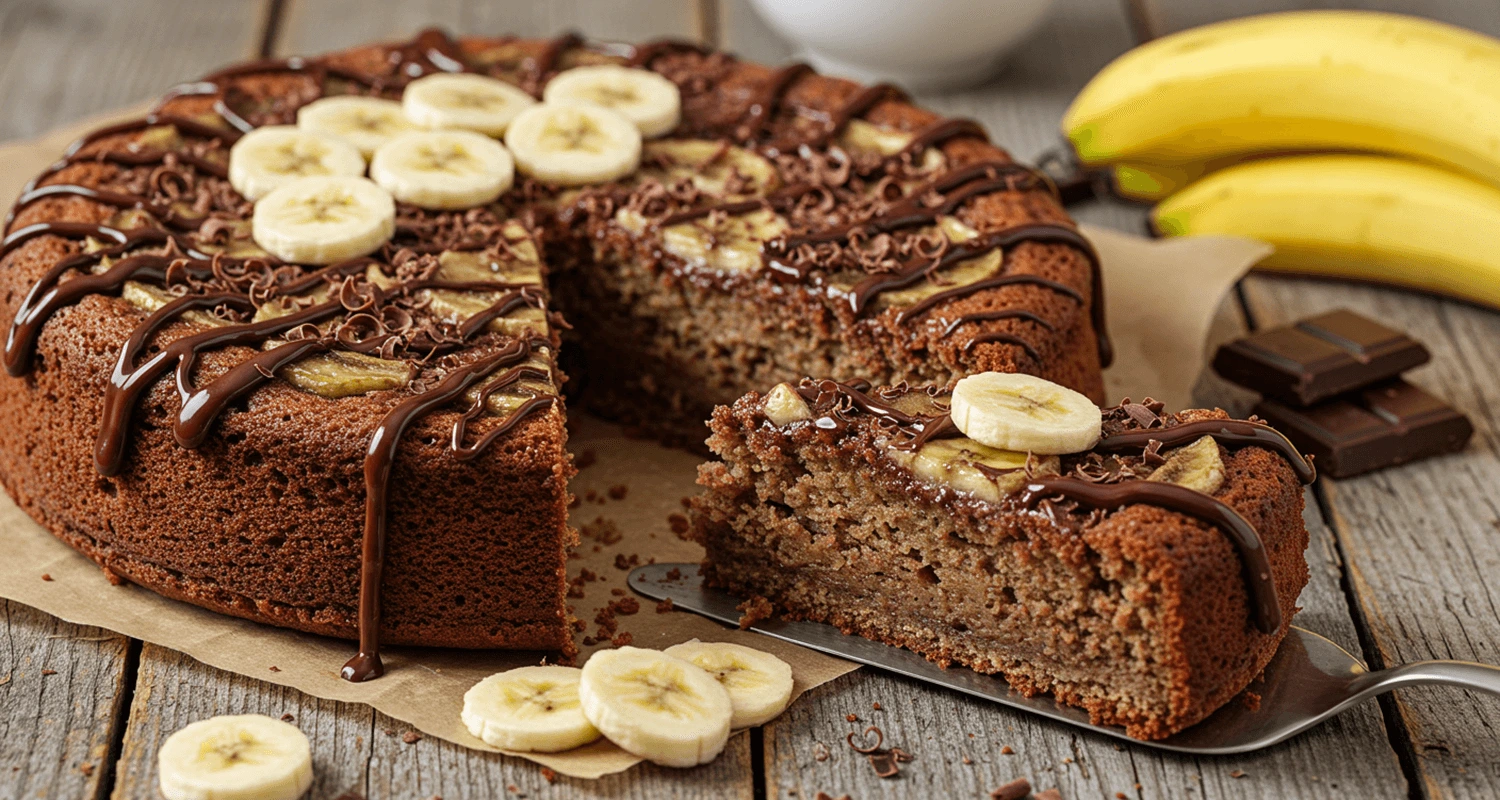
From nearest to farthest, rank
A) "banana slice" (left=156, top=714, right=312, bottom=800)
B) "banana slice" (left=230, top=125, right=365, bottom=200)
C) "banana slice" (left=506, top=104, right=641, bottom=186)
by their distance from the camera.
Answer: "banana slice" (left=156, top=714, right=312, bottom=800) → "banana slice" (left=230, top=125, right=365, bottom=200) → "banana slice" (left=506, top=104, right=641, bottom=186)

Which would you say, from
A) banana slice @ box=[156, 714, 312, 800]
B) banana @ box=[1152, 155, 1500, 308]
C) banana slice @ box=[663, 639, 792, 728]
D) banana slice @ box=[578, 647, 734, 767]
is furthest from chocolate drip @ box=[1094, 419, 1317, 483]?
banana @ box=[1152, 155, 1500, 308]

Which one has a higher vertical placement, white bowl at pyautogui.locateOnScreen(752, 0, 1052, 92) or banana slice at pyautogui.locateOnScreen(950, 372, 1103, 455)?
white bowl at pyautogui.locateOnScreen(752, 0, 1052, 92)

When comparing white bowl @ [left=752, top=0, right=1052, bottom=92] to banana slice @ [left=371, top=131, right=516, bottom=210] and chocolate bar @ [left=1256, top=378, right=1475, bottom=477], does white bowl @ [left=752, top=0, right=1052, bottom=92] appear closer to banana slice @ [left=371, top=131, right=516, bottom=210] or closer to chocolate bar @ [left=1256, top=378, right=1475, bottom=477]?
banana slice @ [left=371, top=131, right=516, bottom=210]

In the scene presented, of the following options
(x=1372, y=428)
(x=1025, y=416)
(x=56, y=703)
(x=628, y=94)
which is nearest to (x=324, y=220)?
(x=628, y=94)

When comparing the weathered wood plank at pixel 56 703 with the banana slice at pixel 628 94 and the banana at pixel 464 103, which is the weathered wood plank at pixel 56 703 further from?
the banana slice at pixel 628 94

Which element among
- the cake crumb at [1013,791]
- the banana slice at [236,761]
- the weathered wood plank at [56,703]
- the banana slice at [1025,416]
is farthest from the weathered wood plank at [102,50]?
the cake crumb at [1013,791]

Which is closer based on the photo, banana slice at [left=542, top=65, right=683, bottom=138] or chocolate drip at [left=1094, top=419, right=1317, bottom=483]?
chocolate drip at [left=1094, top=419, right=1317, bottom=483]

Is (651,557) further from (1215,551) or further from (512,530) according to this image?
(1215,551)

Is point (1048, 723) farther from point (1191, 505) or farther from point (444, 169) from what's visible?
point (444, 169)
